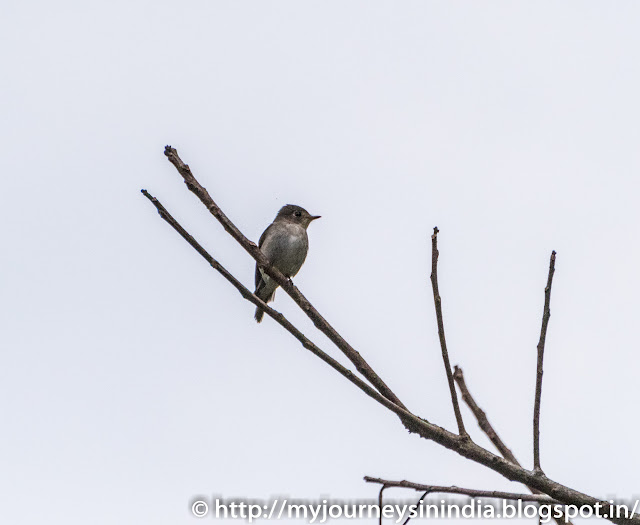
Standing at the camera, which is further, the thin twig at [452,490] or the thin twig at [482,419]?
the thin twig at [482,419]

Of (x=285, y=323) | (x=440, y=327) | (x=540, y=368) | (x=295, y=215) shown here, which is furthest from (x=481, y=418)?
(x=295, y=215)

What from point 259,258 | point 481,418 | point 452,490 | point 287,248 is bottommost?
point 452,490

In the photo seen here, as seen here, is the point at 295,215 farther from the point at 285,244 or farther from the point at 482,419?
the point at 482,419

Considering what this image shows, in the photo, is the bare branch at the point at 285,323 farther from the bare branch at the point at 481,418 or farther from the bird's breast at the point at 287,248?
the bird's breast at the point at 287,248

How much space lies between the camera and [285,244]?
11938 millimetres

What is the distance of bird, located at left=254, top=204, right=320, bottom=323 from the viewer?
1194cm

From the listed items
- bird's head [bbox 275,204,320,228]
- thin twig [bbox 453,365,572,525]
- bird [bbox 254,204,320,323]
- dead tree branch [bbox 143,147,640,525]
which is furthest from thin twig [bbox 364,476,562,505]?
bird's head [bbox 275,204,320,228]

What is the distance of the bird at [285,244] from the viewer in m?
11.9

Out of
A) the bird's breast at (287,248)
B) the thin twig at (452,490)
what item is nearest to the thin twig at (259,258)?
the thin twig at (452,490)

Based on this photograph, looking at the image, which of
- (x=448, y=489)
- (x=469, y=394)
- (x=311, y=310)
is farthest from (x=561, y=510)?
(x=311, y=310)

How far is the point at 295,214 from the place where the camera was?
41.9 ft

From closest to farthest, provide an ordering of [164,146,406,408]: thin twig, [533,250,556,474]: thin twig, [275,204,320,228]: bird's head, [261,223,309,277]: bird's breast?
[533,250,556,474]: thin twig, [164,146,406,408]: thin twig, [261,223,309,277]: bird's breast, [275,204,320,228]: bird's head

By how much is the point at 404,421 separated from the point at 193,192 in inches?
61.8

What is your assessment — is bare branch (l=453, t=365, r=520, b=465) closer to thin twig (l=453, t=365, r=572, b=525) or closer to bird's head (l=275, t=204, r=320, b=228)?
thin twig (l=453, t=365, r=572, b=525)
